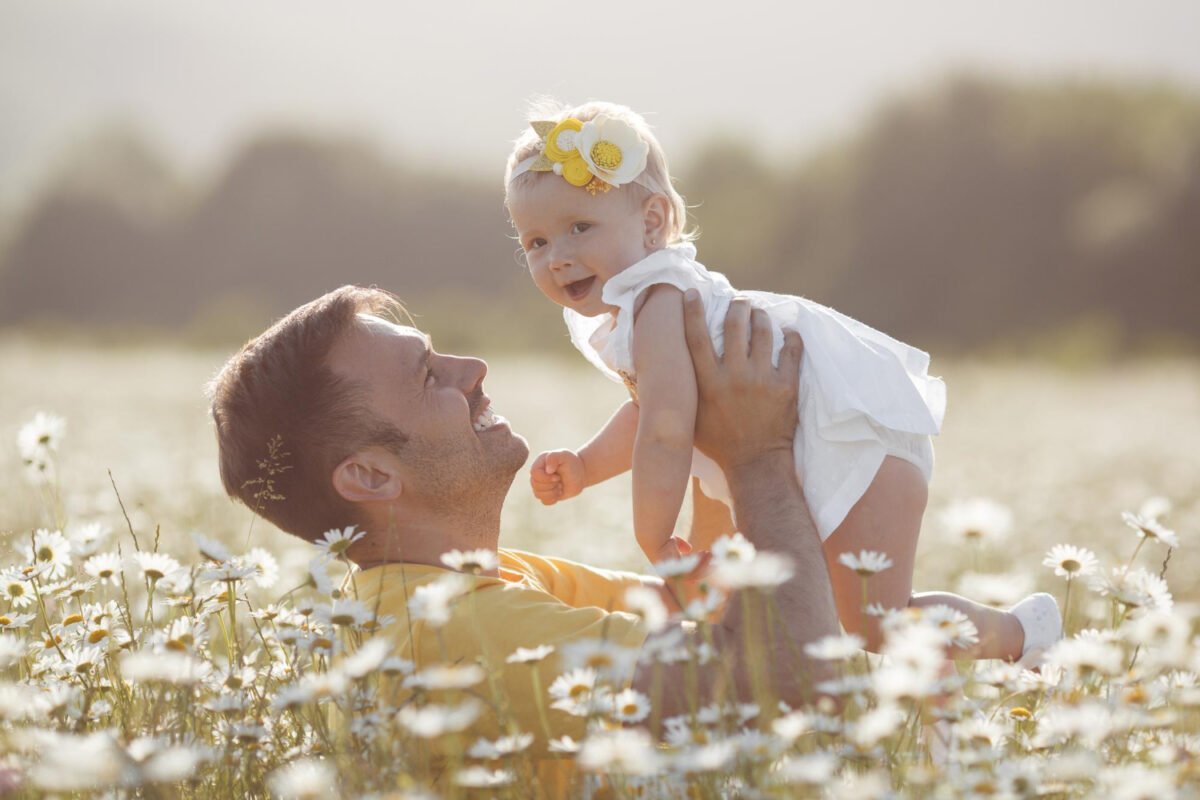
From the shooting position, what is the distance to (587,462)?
3.69m

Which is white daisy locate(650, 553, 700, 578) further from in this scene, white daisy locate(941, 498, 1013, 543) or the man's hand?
the man's hand

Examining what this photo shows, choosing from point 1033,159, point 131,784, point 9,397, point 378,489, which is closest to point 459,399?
point 378,489

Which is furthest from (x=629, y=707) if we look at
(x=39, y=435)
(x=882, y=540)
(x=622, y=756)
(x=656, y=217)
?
(x=39, y=435)

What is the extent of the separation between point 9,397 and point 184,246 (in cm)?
2785

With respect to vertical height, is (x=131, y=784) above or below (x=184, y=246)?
below

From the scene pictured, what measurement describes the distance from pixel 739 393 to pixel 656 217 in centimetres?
72

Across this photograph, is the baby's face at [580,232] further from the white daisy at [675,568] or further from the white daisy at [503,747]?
the white daisy at [503,747]

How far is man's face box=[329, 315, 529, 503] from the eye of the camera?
325cm

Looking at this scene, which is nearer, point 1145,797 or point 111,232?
point 1145,797

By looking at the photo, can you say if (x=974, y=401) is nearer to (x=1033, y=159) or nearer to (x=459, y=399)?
(x=1033, y=159)

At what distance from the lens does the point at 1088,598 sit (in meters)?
6.13

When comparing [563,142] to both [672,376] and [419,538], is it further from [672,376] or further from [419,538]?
[419,538]

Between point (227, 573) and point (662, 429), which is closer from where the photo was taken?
point (227, 573)

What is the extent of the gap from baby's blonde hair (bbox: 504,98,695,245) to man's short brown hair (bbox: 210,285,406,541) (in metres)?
0.68
